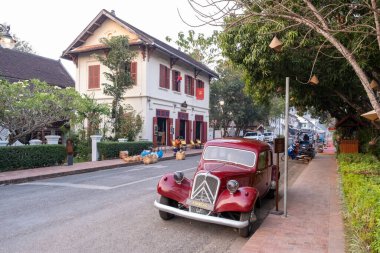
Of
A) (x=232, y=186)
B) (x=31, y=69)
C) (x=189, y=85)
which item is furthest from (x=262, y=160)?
(x=31, y=69)

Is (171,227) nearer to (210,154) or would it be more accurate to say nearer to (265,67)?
(210,154)

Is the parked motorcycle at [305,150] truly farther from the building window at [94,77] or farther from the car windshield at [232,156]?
the building window at [94,77]

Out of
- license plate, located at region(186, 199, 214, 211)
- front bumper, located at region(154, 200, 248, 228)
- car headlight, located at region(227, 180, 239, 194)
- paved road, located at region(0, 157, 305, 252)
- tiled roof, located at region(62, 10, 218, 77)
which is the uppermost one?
tiled roof, located at region(62, 10, 218, 77)

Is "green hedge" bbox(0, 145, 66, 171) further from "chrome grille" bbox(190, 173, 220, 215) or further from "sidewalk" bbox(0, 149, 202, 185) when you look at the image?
"chrome grille" bbox(190, 173, 220, 215)

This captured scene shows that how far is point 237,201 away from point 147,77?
18.9 meters

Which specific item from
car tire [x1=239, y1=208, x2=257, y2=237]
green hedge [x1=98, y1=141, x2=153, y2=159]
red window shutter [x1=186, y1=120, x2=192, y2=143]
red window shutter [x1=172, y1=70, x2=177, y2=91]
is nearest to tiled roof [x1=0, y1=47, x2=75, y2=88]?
red window shutter [x1=172, y1=70, x2=177, y2=91]

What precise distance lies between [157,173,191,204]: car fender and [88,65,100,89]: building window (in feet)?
65.8

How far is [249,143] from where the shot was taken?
7637mm

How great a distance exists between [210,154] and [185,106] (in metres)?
21.3

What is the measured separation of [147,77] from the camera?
23.6m

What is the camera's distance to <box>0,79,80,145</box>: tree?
1391cm

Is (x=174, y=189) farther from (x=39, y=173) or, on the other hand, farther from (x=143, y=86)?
(x=143, y=86)

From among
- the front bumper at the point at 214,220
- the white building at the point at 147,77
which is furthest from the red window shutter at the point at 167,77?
the front bumper at the point at 214,220

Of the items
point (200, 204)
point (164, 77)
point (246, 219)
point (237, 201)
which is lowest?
point (246, 219)
